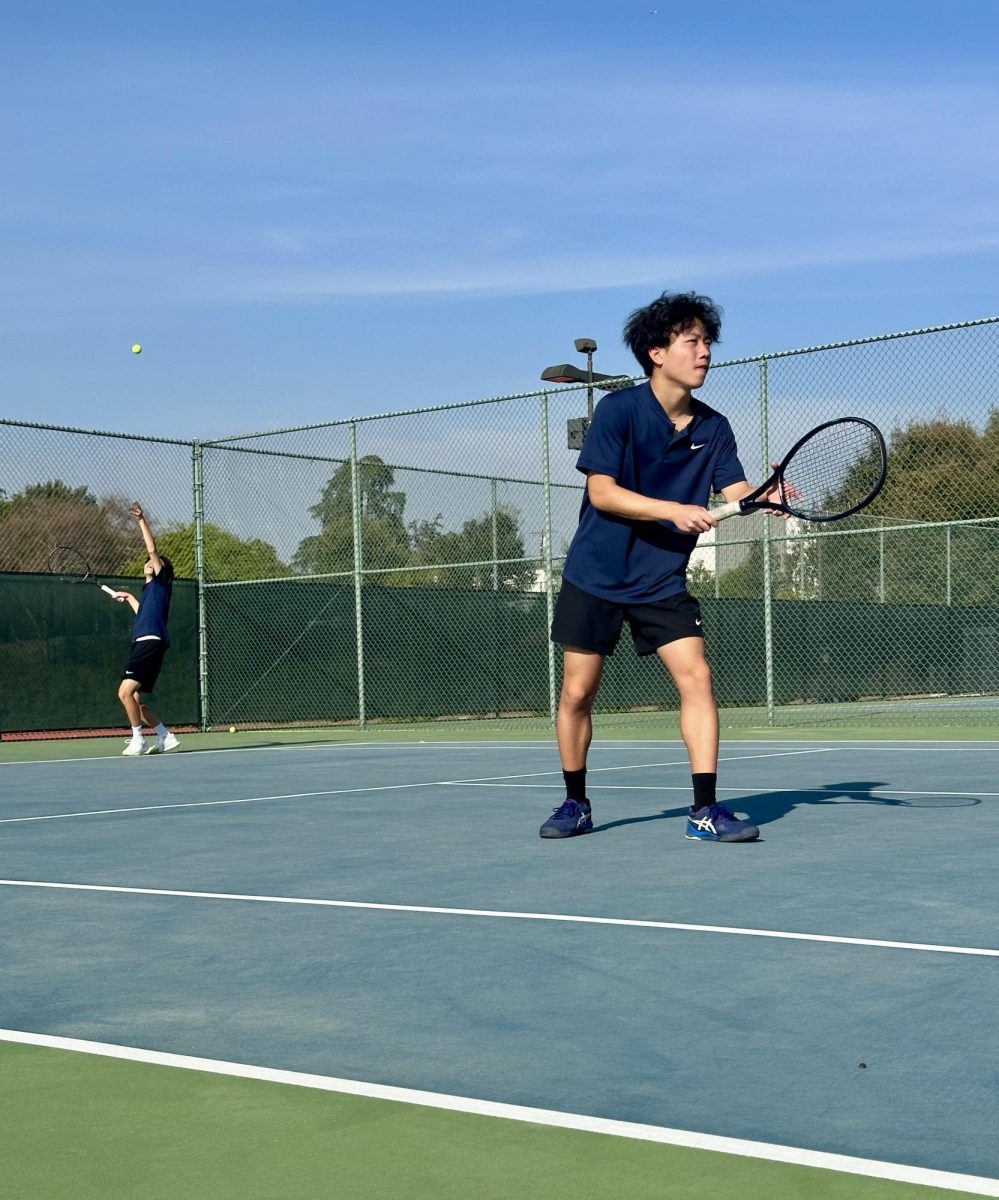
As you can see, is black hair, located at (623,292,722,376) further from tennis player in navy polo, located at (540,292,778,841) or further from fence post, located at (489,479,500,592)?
fence post, located at (489,479,500,592)

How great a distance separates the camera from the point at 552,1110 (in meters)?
2.19

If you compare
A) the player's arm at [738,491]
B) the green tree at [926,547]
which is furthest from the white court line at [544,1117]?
the green tree at [926,547]

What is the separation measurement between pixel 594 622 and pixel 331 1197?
11.2 ft

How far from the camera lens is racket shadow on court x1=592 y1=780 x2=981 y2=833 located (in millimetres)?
5825

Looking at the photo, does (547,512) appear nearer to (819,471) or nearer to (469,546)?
(469,546)

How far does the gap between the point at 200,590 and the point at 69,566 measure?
51.7 inches

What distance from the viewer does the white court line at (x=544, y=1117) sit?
6.22 feet

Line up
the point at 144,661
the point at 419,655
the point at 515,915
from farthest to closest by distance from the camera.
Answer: the point at 419,655
the point at 144,661
the point at 515,915

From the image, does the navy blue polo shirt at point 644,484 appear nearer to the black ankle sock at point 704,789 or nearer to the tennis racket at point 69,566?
the black ankle sock at point 704,789

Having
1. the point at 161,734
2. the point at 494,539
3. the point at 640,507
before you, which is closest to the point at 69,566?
the point at 161,734

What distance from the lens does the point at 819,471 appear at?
6.22 metres

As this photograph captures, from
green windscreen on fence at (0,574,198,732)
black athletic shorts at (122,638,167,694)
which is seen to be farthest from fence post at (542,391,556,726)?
green windscreen on fence at (0,574,198,732)

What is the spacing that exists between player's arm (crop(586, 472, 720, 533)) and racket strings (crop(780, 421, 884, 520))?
0.65 metres

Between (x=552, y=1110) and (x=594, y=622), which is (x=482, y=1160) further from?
(x=594, y=622)
